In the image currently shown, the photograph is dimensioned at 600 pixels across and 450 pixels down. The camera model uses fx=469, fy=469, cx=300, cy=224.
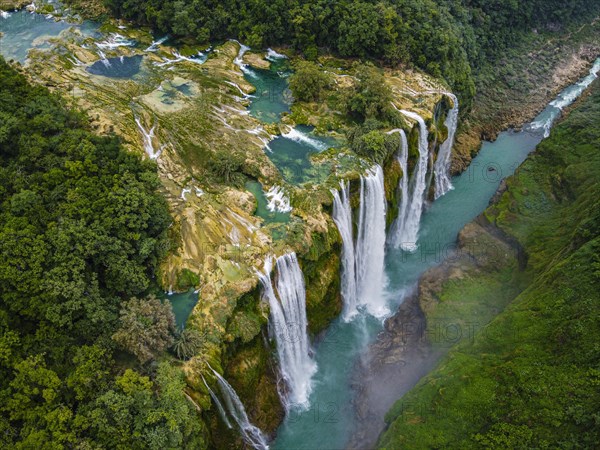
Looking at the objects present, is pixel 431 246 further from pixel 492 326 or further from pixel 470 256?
pixel 492 326

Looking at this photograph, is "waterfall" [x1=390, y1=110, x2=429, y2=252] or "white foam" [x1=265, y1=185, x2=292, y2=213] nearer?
"white foam" [x1=265, y1=185, x2=292, y2=213]

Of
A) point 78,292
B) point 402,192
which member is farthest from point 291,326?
point 402,192

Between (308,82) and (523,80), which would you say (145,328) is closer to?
(308,82)

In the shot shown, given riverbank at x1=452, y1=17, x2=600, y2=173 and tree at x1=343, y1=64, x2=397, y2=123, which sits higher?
tree at x1=343, y1=64, x2=397, y2=123

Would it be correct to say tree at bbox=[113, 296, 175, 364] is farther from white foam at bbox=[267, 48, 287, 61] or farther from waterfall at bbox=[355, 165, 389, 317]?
white foam at bbox=[267, 48, 287, 61]

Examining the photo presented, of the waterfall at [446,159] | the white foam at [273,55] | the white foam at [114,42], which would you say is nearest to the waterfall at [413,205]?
the waterfall at [446,159]

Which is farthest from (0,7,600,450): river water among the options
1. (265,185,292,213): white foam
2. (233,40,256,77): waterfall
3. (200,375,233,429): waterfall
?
(200,375,233,429): waterfall
